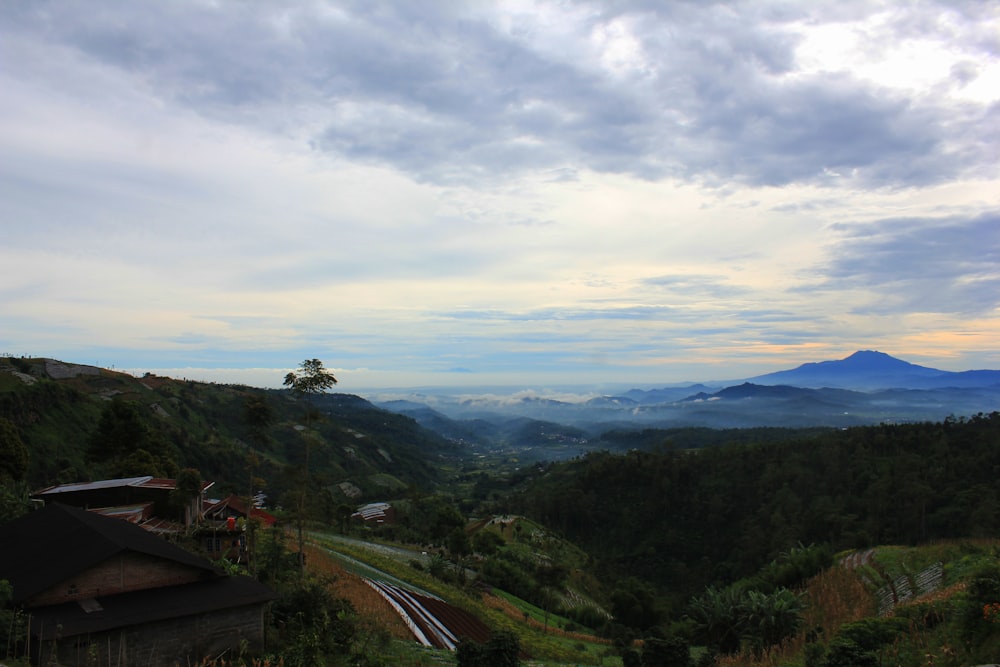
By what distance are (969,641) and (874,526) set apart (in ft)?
177

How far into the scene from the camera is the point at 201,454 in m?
76.4

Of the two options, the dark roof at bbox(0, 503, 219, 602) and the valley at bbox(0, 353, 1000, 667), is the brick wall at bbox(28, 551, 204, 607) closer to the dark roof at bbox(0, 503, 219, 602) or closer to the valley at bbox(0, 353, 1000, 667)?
the dark roof at bbox(0, 503, 219, 602)

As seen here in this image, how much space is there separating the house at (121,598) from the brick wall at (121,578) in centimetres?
2

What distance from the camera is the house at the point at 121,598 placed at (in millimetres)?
9898

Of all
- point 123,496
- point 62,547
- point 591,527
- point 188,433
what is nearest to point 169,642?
point 62,547

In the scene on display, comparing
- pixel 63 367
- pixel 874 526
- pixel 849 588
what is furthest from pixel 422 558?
pixel 63 367

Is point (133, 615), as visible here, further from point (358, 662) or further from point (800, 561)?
point (800, 561)

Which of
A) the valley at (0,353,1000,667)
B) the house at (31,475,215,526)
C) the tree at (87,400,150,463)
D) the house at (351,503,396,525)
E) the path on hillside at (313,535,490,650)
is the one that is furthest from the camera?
Result: the house at (351,503,396,525)

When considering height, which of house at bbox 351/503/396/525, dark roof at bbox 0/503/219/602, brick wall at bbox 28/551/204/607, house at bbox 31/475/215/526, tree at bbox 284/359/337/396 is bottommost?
house at bbox 351/503/396/525

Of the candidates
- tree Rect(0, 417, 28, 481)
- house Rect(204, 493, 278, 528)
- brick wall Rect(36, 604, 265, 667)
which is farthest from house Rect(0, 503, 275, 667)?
tree Rect(0, 417, 28, 481)

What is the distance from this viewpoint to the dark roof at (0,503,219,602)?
10.8 meters

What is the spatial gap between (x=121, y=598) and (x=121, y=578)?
1.45 feet

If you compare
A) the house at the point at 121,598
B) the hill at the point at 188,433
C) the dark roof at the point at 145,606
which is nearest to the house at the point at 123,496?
the hill at the point at 188,433

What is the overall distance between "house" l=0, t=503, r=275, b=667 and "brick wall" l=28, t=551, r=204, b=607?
2 cm
